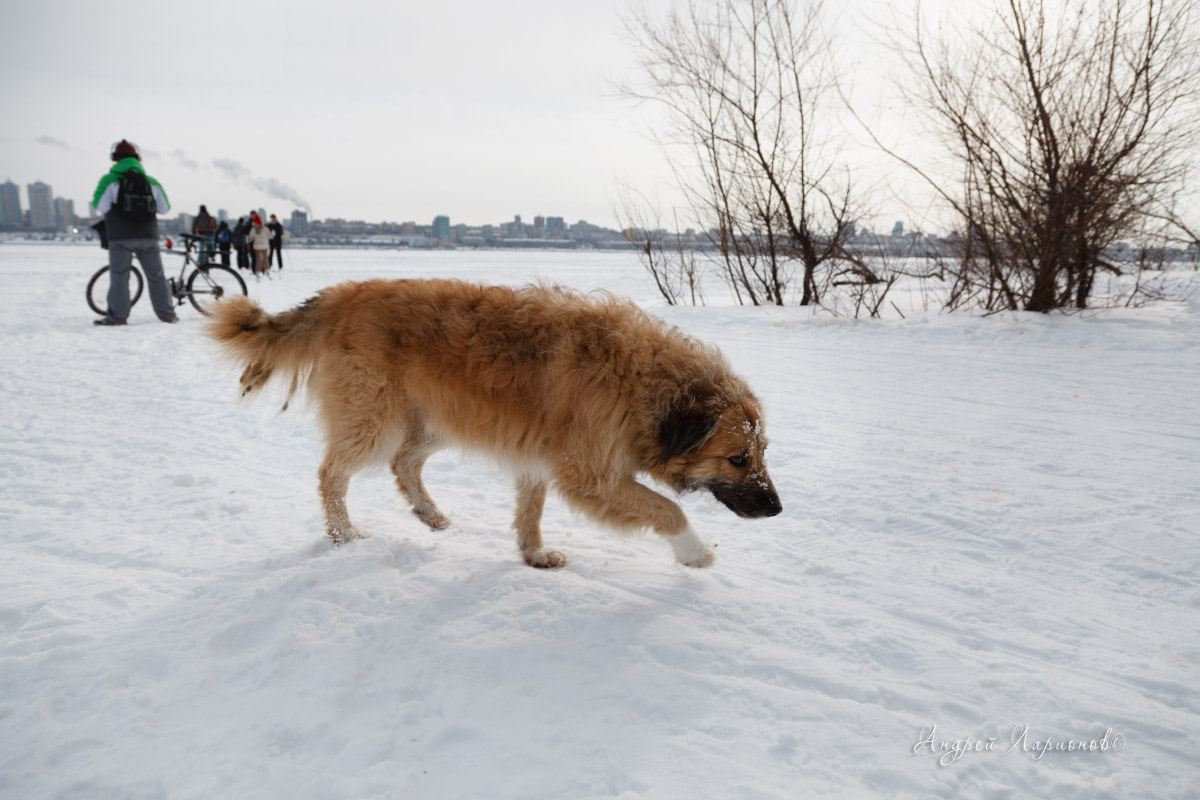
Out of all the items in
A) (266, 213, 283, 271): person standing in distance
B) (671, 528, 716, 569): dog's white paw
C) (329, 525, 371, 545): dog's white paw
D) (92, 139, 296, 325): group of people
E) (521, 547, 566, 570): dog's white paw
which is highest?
(266, 213, 283, 271): person standing in distance

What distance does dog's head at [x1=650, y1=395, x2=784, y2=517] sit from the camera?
120 inches

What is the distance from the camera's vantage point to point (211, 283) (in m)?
12.6

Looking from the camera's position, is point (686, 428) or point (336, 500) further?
point (336, 500)

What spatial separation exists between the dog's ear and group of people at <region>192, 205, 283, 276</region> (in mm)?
19032

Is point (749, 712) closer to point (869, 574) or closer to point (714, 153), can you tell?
point (869, 574)

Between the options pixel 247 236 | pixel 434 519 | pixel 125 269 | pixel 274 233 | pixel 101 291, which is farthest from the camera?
pixel 274 233

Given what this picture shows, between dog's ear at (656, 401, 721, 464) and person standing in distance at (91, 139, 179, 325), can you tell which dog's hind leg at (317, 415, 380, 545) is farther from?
person standing in distance at (91, 139, 179, 325)

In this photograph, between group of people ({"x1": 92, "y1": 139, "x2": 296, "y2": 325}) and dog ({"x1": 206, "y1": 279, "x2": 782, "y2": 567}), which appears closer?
dog ({"x1": 206, "y1": 279, "x2": 782, "y2": 567})

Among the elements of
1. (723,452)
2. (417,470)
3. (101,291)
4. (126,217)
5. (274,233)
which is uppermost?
(274,233)

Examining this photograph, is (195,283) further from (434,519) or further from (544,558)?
(544,558)

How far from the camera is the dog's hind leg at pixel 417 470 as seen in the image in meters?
3.94

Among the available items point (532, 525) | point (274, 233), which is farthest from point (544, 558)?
point (274, 233)

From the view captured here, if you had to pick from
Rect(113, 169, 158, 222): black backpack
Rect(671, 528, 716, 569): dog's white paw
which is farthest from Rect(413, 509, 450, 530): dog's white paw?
Rect(113, 169, 158, 222): black backpack

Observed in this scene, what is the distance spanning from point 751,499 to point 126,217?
10.6 metres
